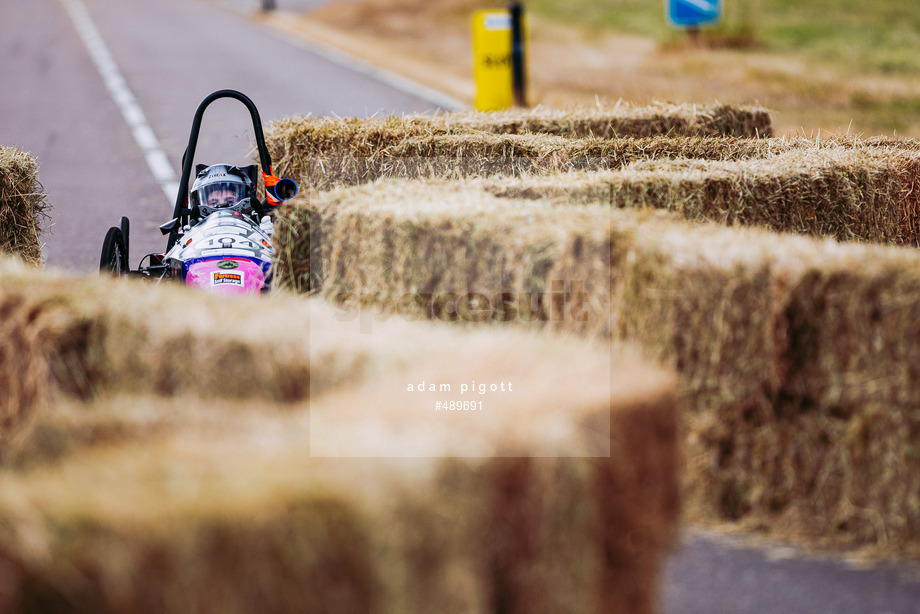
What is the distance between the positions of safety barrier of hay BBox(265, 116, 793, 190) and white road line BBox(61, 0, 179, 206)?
4132 millimetres

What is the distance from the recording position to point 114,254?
682 cm

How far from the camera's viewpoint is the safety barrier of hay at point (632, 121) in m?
8.76

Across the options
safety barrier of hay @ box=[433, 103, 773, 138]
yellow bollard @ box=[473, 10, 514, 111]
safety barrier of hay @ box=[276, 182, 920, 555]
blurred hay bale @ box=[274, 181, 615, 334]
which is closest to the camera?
safety barrier of hay @ box=[276, 182, 920, 555]

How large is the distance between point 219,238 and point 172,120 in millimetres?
12027

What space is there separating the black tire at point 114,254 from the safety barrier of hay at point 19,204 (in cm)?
86

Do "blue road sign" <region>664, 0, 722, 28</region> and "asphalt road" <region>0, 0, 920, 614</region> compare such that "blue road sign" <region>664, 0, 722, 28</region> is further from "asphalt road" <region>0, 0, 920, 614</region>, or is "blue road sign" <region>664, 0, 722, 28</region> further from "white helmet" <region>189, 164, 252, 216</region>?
"white helmet" <region>189, 164, 252, 216</region>

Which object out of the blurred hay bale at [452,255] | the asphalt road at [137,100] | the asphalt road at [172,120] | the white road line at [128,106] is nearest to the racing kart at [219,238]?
the blurred hay bale at [452,255]

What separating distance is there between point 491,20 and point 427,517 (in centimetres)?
1424

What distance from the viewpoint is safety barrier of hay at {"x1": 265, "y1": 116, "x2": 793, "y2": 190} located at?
7.57 metres

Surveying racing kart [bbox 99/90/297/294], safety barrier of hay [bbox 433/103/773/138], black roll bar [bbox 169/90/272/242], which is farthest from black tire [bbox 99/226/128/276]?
safety barrier of hay [bbox 433/103/773/138]

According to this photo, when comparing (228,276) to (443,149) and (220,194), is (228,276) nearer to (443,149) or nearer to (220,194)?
(220,194)

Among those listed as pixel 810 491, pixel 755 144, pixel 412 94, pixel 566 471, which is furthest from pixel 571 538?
pixel 412 94

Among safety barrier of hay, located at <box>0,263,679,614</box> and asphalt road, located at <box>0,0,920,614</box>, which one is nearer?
safety barrier of hay, located at <box>0,263,679,614</box>

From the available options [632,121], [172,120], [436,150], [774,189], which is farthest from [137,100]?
[774,189]
